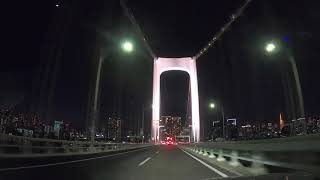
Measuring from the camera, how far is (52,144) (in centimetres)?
1670

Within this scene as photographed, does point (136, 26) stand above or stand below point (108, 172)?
above

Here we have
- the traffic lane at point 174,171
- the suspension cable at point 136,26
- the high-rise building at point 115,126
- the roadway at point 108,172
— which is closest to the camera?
the roadway at point 108,172

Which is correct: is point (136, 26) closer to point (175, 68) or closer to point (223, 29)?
point (175, 68)

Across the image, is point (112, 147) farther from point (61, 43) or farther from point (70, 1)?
point (70, 1)

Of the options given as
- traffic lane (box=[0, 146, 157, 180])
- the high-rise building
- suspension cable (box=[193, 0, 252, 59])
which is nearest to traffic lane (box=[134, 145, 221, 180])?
traffic lane (box=[0, 146, 157, 180])

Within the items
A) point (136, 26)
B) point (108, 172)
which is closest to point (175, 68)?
point (136, 26)

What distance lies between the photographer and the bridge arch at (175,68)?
7006 centimetres

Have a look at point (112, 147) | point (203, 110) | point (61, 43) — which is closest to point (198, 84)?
point (203, 110)

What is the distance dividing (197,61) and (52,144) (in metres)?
63.6

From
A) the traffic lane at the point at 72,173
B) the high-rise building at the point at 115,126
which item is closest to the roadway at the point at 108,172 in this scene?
the traffic lane at the point at 72,173

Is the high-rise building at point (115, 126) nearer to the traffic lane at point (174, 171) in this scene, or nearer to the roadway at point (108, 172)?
the traffic lane at point (174, 171)

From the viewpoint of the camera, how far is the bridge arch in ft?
230

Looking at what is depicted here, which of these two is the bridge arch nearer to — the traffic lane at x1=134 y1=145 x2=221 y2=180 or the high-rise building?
the high-rise building

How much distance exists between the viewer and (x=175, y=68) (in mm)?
80125
